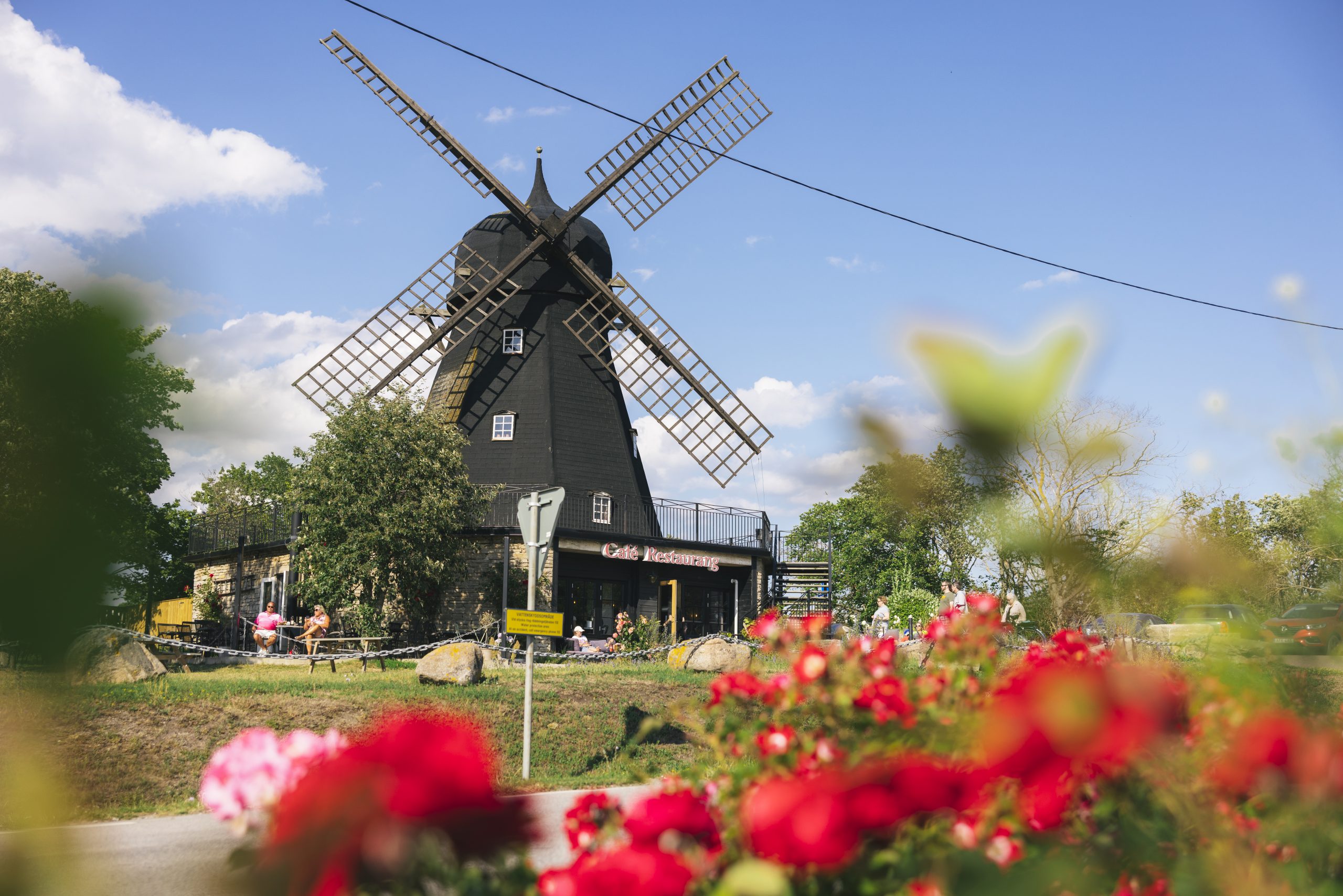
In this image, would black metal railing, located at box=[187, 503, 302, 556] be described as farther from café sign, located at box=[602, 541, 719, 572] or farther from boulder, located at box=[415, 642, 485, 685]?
boulder, located at box=[415, 642, 485, 685]

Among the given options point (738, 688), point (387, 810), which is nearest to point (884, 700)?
point (738, 688)

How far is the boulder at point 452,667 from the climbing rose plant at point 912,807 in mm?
13197

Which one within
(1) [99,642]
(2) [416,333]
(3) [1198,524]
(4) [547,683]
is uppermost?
(2) [416,333]

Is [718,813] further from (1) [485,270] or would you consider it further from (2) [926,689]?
(1) [485,270]

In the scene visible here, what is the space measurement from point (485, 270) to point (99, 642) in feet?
91.6

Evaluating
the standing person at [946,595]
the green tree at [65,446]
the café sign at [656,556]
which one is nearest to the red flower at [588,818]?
the standing person at [946,595]

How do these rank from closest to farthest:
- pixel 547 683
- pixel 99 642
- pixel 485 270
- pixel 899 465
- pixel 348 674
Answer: pixel 99 642, pixel 899 465, pixel 547 683, pixel 348 674, pixel 485 270

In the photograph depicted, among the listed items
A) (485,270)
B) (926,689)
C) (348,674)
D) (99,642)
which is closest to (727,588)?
(485,270)

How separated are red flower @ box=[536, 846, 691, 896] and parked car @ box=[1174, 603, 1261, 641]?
850mm

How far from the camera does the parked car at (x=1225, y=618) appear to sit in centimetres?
150

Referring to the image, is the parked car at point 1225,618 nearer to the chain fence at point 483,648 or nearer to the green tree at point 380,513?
the chain fence at point 483,648

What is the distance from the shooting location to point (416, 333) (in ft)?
92.9

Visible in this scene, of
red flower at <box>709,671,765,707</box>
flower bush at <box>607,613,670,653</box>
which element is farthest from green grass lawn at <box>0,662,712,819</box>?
flower bush at <box>607,613,670,653</box>

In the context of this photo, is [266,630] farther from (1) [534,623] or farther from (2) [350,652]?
(1) [534,623]
